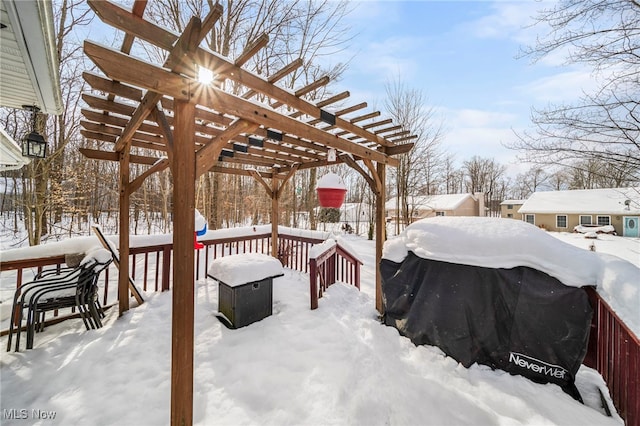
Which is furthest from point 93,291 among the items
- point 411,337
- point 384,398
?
point 411,337

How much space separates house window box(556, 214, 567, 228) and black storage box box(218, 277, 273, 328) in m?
26.1

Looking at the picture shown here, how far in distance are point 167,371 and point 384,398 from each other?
73.7 inches

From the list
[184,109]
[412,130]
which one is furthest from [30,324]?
[412,130]

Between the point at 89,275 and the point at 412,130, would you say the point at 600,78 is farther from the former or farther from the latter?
the point at 89,275

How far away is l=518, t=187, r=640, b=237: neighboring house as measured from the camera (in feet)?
56.4

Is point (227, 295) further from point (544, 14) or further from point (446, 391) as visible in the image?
point (544, 14)

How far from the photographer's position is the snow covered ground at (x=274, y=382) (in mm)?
1745

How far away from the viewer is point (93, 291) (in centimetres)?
285

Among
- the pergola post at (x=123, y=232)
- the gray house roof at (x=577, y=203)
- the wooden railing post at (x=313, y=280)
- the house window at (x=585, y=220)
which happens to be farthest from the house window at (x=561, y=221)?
the pergola post at (x=123, y=232)

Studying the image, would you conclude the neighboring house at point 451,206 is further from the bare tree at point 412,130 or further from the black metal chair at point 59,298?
the black metal chair at point 59,298

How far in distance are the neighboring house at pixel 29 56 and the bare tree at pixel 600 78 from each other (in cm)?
635

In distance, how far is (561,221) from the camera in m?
19.9

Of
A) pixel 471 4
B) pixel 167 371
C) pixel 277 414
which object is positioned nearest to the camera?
pixel 277 414

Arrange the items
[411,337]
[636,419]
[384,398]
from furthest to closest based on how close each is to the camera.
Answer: [411,337]
[384,398]
[636,419]
